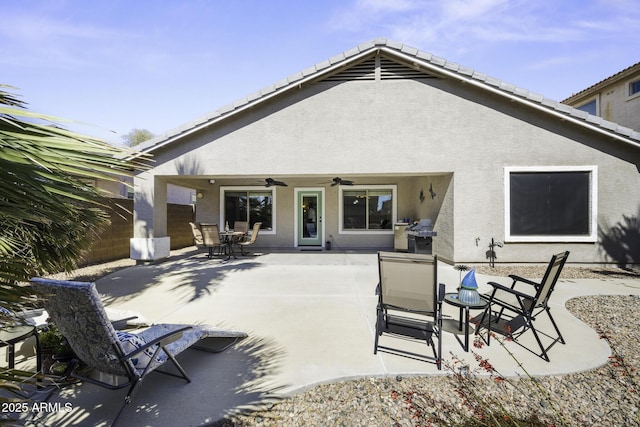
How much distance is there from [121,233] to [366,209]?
993 centimetres

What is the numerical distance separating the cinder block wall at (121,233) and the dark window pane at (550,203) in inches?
433

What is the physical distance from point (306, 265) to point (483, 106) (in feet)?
24.3

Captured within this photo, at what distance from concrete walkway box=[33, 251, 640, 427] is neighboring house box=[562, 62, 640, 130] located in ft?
30.6

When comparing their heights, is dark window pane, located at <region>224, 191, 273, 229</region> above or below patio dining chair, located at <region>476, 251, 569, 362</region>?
above

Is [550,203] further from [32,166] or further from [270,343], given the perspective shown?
[32,166]

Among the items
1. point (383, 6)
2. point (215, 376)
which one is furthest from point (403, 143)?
point (215, 376)

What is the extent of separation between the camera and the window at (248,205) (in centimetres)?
1355

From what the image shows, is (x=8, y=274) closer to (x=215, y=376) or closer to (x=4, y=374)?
(x=4, y=374)

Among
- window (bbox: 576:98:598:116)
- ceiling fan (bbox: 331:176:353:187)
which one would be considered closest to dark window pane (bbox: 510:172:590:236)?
ceiling fan (bbox: 331:176:353:187)

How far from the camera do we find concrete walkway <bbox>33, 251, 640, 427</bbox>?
2705 mm

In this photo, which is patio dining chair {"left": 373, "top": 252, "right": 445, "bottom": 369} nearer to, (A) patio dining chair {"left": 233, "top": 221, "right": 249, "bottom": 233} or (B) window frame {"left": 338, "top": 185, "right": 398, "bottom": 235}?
(B) window frame {"left": 338, "top": 185, "right": 398, "bottom": 235}

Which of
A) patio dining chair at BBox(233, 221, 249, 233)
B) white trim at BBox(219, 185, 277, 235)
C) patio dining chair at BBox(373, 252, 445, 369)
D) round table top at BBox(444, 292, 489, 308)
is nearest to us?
patio dining chair at BBox(373, 252, 445, 369)

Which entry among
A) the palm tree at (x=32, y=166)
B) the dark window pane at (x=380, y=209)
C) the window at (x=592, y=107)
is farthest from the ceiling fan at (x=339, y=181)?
the window at (x=592, y=107)

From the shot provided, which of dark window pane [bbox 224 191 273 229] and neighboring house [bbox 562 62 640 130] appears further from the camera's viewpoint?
dark window pane [bbox 224 191 273 229]
